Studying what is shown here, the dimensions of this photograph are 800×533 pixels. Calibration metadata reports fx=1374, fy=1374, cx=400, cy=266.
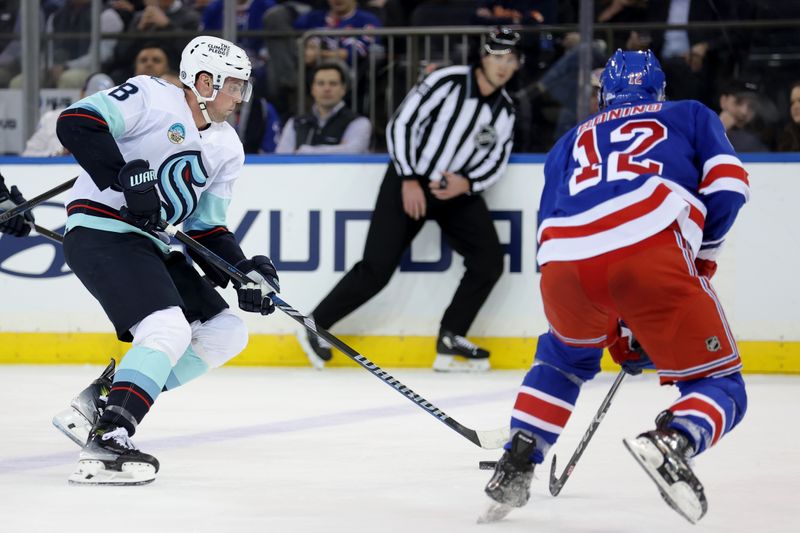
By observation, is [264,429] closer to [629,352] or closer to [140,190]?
[140,190]

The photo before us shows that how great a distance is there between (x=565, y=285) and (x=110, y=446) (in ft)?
3.61

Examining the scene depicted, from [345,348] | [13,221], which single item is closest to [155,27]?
[13,221]

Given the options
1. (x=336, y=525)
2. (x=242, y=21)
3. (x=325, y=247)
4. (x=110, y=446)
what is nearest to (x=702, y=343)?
(x=336, y=525)

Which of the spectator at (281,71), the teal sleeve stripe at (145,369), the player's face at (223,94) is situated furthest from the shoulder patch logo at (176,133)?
the spectator at (281,71)

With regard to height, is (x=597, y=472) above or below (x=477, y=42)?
below

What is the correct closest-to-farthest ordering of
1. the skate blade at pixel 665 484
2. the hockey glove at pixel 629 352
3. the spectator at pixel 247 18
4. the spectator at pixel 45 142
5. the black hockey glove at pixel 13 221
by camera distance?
the skate blade at pixel 665 484
the hockey glove at pixel 629 352
the black hockey glove at pixel 13 221
the spectator at pixel 45 142
the spectator at pixel 247 18

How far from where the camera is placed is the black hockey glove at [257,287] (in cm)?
336

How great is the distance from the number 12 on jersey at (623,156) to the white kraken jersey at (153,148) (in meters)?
1.09

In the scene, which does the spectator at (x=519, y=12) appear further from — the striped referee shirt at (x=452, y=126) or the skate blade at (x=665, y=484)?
the skate blade at (x=665, y=484)

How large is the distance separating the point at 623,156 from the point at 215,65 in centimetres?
115

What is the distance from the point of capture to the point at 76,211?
3334 millimetres

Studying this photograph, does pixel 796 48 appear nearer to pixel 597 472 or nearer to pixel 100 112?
pixel 597 472

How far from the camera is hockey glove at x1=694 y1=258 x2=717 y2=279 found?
2.75 metres

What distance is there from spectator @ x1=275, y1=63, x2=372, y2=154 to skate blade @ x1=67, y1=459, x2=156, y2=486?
3.20 m
